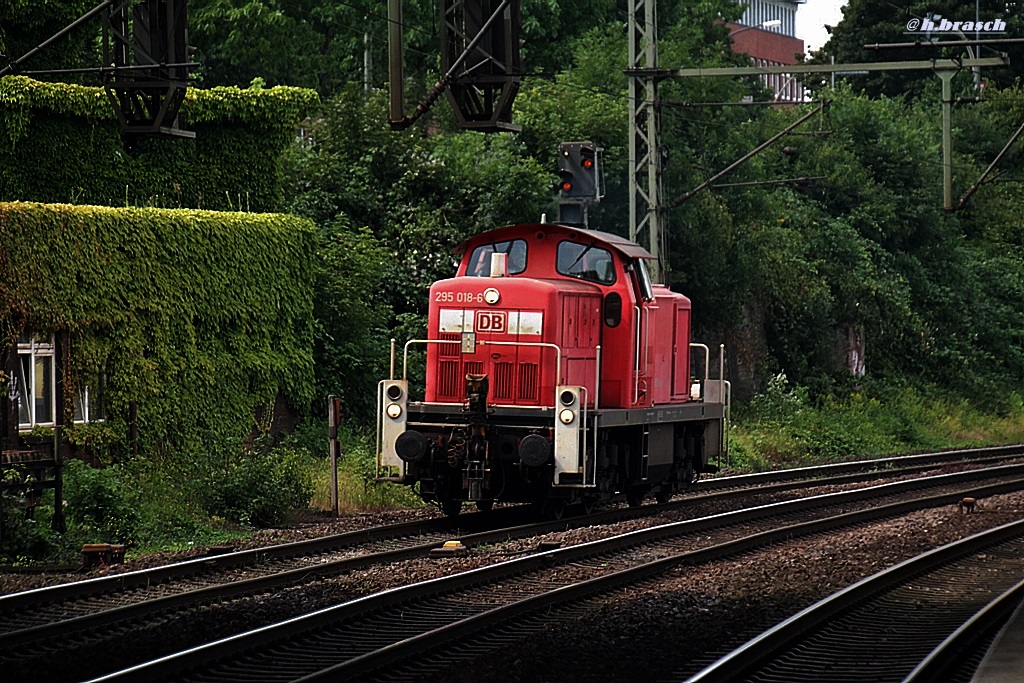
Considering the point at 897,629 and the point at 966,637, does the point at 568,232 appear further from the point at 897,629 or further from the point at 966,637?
the point at 966,637

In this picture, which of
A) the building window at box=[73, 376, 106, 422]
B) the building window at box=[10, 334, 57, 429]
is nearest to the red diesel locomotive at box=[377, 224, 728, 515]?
the building window at box=[73, 376, 106, 422]

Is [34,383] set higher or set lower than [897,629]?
higher

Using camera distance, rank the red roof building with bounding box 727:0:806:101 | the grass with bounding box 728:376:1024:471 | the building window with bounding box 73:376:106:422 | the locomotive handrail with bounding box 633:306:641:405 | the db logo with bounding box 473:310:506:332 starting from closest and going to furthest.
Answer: the db logo with bounding box 473:310:506:332, the locomotive handrail with bounding box 633:306:641:405, the building window with bounding box 73:376:106:422, the grass with bounding box 728:376:1024:471, the red roof building with bounding box 727:0:806:101

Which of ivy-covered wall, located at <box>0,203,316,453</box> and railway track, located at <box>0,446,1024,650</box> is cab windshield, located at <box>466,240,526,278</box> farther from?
ivy-covered wall, located at <box>0,203,316,453</box>

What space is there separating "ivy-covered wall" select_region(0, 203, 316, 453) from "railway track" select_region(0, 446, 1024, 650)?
498 centimetres

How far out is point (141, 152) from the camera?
24172 mm

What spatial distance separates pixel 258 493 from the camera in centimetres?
1814

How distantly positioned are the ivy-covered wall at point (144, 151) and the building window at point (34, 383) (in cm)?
346

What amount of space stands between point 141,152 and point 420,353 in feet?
19.5

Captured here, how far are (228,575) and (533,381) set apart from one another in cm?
482

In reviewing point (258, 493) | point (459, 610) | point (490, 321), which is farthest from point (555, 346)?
point (459, 610)

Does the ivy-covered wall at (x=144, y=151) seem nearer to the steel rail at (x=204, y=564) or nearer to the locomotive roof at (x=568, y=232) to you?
the locomotive roof at (x=568, y=232)

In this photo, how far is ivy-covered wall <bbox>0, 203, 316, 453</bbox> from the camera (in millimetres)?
18781

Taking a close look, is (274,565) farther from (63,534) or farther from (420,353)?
(420,353)
